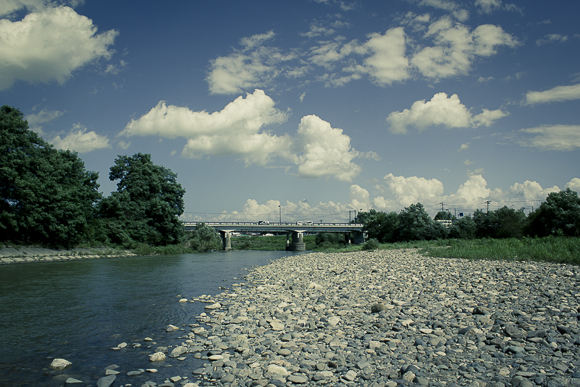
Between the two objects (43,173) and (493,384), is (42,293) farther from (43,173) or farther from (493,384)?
(43,173)

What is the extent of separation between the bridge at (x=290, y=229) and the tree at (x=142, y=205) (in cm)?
2184

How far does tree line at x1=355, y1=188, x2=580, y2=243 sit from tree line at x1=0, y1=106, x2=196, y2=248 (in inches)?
1955

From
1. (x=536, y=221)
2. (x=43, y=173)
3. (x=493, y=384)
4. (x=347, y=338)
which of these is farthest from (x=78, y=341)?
(x=536, y=221)

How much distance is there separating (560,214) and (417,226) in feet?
86.9

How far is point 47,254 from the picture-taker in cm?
4312

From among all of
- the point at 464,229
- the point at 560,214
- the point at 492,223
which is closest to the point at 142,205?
the point at 464,229

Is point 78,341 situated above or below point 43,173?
below

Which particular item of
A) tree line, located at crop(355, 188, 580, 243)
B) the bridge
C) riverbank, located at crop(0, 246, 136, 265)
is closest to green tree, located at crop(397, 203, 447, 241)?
tree line, located at crop(355, 188, 580, 243)

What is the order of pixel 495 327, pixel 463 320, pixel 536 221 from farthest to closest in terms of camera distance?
pixel 536 221 < pixel 463 320 < pixel 495 327

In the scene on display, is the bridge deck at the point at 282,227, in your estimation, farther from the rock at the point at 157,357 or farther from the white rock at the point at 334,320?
the rock at the point at 157,357

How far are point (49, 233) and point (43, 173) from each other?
841 centimetres

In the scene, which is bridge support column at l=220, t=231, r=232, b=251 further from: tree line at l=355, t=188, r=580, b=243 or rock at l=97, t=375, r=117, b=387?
rock at l=97, t=375, r=117, b=387

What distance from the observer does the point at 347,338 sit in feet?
26.6

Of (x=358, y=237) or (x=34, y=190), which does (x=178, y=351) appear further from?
(x=358, y=237)
